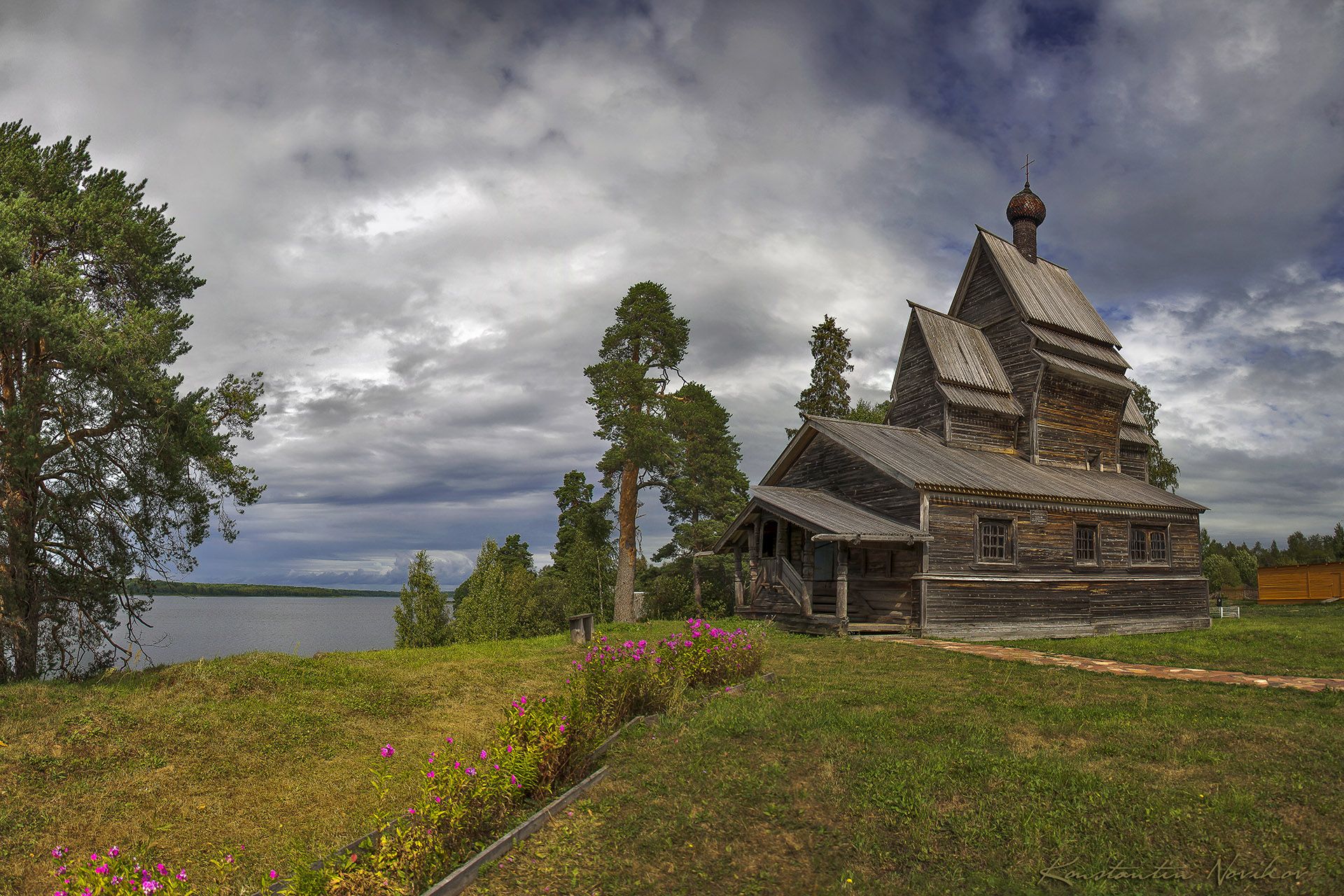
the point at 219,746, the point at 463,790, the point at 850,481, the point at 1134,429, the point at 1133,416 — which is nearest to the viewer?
the point at 463,790

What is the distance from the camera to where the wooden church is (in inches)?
829

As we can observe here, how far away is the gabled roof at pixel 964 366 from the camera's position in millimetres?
26500

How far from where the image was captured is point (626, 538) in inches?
1272

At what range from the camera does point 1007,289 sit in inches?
1137

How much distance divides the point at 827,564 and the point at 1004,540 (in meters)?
5.01

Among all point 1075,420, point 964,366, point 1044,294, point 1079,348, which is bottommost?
point 1075,420

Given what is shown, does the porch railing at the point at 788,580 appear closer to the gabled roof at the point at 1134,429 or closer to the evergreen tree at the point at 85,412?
the evergreen tree at the point at 85,412

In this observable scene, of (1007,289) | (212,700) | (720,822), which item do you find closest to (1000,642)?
(1007,289)

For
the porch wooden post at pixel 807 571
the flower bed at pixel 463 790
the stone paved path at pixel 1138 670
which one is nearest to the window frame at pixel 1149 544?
the stone paved path at pixel 1138 670

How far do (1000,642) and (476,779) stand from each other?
17.3 metres

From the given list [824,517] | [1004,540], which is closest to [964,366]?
[1004,540]

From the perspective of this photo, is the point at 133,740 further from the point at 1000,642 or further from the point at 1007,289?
the point at 1007,289

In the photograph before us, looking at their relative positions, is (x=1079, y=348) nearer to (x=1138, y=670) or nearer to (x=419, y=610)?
(x=1138, y=670)

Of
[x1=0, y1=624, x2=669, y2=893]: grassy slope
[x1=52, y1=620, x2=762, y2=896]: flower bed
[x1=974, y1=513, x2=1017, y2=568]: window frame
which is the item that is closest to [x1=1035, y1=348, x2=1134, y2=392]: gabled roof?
[x1=974, y1=513, x2=1017, y2=568]: window frame
